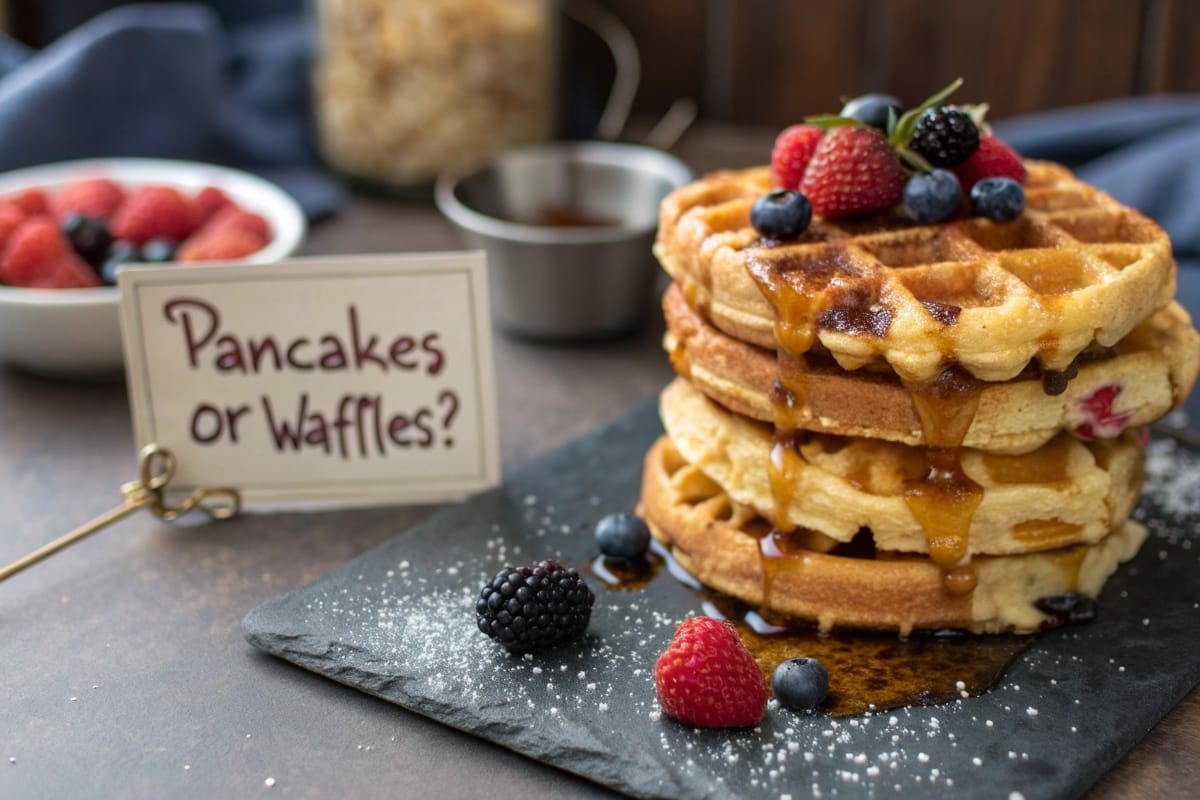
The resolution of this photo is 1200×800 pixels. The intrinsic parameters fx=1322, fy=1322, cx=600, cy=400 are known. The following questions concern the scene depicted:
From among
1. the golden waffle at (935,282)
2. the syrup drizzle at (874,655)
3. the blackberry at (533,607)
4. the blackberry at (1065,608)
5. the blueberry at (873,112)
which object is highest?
the blueberry at (873,112)

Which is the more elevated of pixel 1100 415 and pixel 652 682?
pixel 1100 415

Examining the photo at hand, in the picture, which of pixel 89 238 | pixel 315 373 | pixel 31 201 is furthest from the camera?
pixel 31 201

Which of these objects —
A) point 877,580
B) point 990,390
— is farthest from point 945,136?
point 877,580

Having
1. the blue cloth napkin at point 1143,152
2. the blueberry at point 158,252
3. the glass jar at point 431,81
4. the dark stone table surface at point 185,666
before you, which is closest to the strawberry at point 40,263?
the blueberry at point 158,252

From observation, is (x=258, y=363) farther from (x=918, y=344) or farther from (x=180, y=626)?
(x=918, y=344)

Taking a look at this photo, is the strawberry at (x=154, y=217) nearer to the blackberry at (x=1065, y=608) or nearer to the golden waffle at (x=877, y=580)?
the golden waffle at (x=877, y=580)

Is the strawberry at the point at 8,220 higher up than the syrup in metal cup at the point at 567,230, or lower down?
higher up

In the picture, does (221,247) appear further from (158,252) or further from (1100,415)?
(1100,415)
